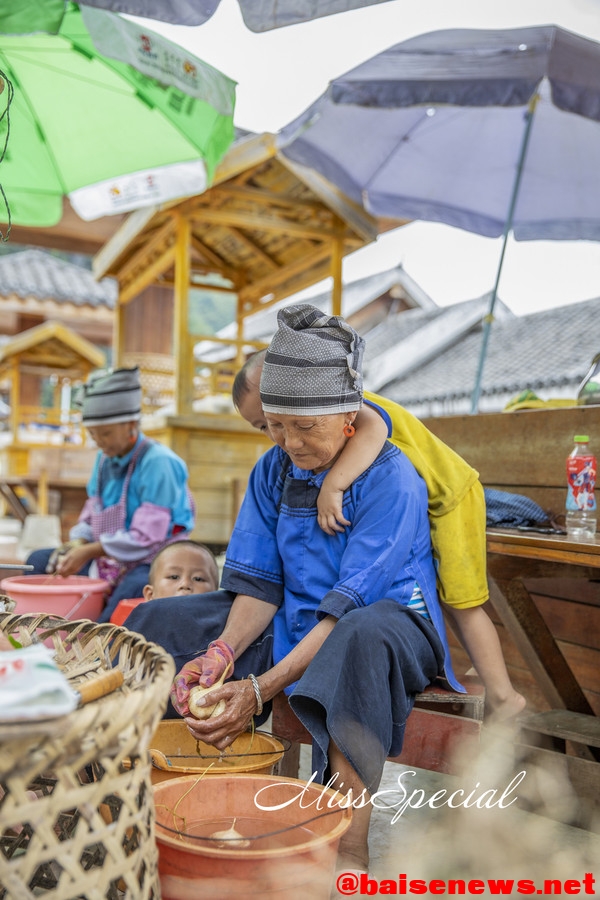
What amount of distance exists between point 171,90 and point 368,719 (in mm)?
3633

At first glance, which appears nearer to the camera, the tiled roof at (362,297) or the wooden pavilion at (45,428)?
the wooden pavilion at (45,428)

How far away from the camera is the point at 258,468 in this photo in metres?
2.43

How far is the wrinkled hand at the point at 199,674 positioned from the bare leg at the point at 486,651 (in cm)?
74

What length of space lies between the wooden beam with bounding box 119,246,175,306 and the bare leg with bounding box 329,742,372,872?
264 inches

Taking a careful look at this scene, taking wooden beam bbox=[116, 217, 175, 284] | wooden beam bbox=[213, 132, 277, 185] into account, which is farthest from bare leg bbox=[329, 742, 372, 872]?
wooden beam bbox=[116, 217, 175, 284]

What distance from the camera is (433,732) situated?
2021 millimetres

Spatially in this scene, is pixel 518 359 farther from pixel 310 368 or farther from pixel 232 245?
pixel 310 368

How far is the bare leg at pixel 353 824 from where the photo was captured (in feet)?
5.52

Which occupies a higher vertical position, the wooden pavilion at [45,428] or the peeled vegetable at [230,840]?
the wooden pavilion at [45,428]

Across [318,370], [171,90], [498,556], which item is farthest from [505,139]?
[318,370]

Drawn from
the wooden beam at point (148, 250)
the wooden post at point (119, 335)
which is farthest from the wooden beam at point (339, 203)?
the wooden post at point (119, 335)

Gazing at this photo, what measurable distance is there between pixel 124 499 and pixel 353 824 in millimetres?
2515

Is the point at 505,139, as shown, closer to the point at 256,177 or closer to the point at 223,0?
the point at 256,177

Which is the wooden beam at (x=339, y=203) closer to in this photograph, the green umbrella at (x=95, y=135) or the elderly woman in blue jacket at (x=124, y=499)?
the green umbrella at (x=95, y=135)
